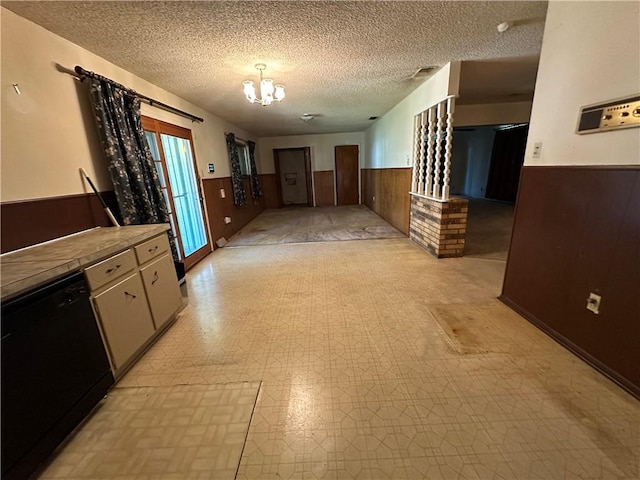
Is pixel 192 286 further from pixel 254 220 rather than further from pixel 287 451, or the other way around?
pixel 254 220

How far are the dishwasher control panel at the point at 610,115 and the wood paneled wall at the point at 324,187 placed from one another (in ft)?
22.6

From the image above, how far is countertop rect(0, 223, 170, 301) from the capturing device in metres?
1.12

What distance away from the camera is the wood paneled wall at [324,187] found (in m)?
8.20

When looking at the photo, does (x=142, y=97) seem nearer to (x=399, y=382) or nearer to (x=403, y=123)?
(x=399, y=382)

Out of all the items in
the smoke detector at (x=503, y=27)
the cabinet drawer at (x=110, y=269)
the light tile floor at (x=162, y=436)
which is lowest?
the light tile floor at (x=162, y=436)

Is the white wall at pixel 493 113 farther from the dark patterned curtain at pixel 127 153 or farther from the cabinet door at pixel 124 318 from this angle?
the cabinet door at pixel 124 318

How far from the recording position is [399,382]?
1.52 m

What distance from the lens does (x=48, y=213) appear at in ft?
5.78

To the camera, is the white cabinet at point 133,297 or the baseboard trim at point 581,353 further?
the white cabinet at point 133,297

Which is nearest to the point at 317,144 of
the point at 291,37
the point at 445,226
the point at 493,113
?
the point at 493,113

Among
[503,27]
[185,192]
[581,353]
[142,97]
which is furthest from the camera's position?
[185,192]

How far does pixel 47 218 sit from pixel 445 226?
3824 millimetres

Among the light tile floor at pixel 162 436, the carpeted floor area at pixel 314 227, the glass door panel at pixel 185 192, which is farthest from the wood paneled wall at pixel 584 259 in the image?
the glass door panel at pixel 185 192

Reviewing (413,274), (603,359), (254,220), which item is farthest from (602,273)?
(254,220)
